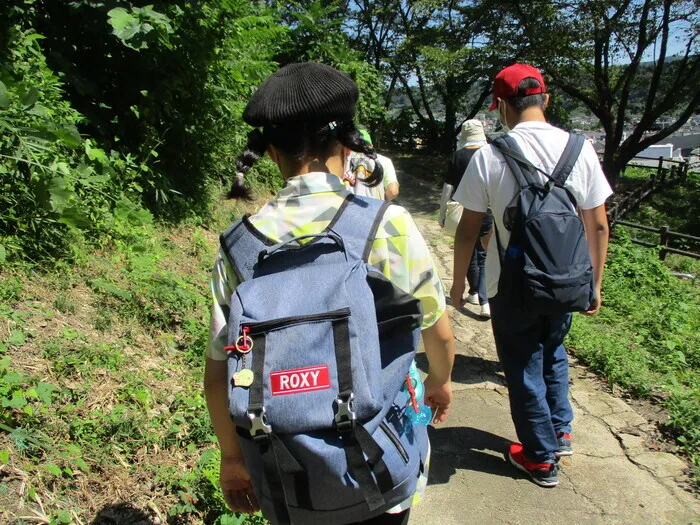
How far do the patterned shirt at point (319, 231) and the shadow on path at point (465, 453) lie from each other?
179 centimetres

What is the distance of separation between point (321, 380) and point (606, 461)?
2484 mm

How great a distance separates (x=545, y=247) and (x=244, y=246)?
1.45m

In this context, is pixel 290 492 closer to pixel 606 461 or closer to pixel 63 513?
pixel 63 513

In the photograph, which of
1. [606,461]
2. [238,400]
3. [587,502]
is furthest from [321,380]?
[606,461]

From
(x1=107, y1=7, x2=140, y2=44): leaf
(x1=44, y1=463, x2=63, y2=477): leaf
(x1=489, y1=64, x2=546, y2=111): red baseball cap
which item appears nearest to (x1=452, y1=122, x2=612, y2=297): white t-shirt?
(x1=489, y1=64, x2=546, y2=111): red baseball cap

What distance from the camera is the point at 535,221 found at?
236 centimetres

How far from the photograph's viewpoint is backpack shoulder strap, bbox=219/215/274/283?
138 centimetres

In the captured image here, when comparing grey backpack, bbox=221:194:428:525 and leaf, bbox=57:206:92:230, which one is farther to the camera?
leaf, bbox=57:206:92:230

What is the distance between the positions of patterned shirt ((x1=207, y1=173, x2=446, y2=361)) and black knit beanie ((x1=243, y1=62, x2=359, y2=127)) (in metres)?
0.16

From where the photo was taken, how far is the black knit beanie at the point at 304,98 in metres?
1.36

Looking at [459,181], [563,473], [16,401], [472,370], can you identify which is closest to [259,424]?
[16,401]

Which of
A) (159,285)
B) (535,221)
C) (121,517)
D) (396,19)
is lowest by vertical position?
(121,517)

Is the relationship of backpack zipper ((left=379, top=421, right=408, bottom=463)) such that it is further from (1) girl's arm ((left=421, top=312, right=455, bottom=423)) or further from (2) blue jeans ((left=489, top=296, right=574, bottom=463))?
(2) blue jeans ((left=489, top=296, right=574, bottom=463))

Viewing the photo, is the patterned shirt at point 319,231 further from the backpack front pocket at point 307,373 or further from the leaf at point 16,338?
the leaf at point 16,338
